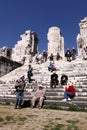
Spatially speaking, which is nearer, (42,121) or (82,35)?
(42,121)

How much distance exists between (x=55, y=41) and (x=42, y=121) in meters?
39.0

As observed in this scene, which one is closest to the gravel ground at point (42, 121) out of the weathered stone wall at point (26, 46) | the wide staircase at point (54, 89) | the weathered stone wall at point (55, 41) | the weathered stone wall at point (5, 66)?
the wide staircase at point (54, 89)

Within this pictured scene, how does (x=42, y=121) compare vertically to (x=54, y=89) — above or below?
below

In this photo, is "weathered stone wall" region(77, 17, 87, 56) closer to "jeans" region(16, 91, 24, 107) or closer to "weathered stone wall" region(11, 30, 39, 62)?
"weathered stone wall" region(11, 30, 39, 62)

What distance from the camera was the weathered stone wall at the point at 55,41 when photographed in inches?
1804

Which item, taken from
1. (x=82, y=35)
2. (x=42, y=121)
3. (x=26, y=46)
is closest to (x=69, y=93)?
(x=42, y=121)

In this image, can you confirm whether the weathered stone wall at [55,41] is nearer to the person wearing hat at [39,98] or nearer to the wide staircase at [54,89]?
the wide staircase at [54,89]

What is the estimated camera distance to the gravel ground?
7.66 m

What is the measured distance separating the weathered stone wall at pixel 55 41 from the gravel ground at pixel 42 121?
118ft

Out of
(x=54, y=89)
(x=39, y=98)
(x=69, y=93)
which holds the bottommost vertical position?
(x=39, y=98)

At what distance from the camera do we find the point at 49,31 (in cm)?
4903

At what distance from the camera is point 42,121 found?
27.6ft

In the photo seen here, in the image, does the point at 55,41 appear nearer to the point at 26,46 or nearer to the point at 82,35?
the point at 26,46

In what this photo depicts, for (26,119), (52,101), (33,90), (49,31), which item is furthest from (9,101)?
(49,31)
